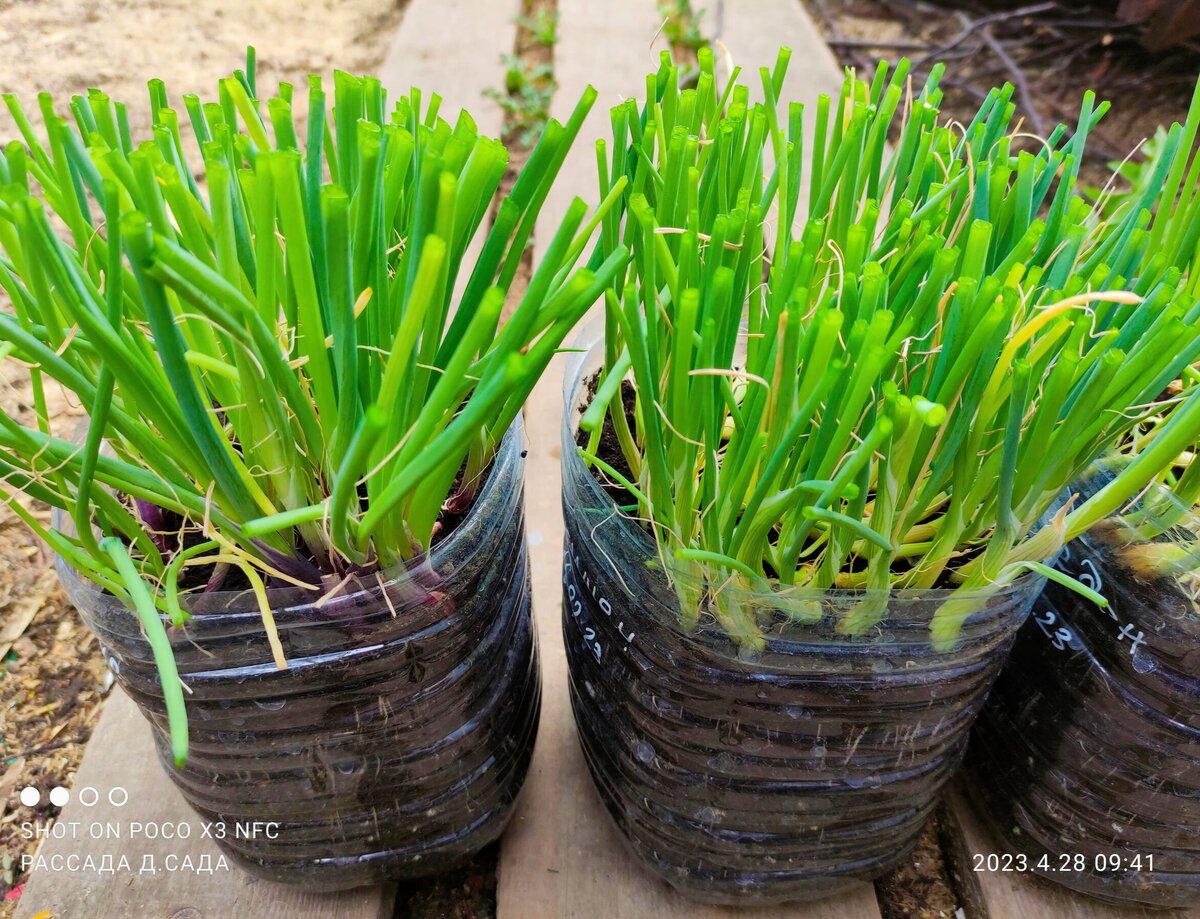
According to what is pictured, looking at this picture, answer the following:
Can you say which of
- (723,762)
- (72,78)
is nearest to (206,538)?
(723,762)

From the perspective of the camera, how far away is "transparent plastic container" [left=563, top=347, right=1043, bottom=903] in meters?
0.43

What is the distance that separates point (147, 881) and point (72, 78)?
1.42 m

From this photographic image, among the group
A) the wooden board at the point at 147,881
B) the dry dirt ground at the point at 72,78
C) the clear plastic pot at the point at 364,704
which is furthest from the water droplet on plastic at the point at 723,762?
the dry dirt ground at the point at 72,78

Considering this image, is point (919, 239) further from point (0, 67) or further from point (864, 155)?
point (0, 67)

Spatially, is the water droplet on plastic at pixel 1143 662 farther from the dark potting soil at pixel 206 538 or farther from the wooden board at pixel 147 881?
the wooden board at pixel 147 881

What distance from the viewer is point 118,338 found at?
319 mm

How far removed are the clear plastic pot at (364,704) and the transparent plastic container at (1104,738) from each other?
33cm

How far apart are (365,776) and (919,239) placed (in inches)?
16.2

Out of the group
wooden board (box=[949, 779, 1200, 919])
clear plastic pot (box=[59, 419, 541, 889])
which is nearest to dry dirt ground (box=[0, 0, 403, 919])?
clear plastic pot (box=[59, 419, 541, 889])

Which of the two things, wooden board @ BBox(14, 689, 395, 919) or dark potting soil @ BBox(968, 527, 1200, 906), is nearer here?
dark potting soil @ BBox(968, 527, 1200, 906)

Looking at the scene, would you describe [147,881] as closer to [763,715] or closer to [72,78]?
[763,715]

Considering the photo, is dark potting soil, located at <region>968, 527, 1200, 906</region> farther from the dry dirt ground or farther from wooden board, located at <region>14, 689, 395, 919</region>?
the dry dirt ground

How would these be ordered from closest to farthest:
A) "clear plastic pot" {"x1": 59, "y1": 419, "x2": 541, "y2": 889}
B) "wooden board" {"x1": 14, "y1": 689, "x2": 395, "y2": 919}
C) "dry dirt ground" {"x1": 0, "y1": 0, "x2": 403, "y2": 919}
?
"clear plastic pot" {"x1": 59, "y1": 419, "x2": 541, "y2": 889}, "wooden board" {"x1": 14, "y1": 689, "x2": 395, "y2": 919}, "dry dirt ground" {"x1": 0, "y1": 0, "x2": 403, "y2": 919}

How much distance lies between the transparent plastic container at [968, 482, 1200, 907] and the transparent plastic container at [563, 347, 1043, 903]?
0.07 m
